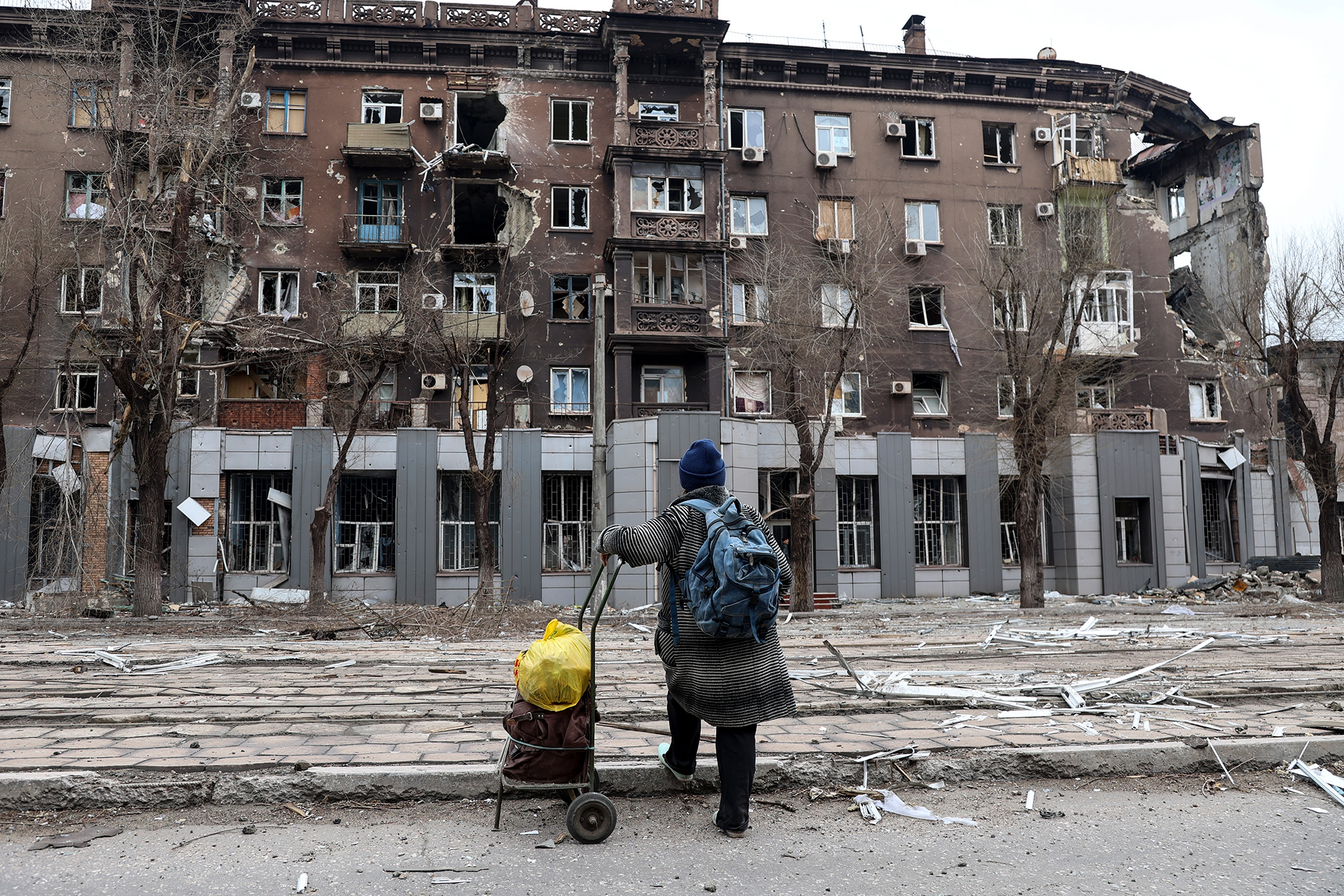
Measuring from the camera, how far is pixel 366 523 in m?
25.7

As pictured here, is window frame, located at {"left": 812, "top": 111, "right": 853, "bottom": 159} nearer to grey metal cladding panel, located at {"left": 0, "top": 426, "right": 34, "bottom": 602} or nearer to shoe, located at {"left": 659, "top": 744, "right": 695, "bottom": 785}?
grey metal cladding panel, located at {"left": 0, "top": 426, "right": 34, "bottom": 602}

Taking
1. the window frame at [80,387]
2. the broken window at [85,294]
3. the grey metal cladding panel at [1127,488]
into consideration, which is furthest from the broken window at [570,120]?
the grey metal cladding panel at [1127,488]

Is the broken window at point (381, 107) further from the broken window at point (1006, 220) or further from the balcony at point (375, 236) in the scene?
the broken window at point (1006, 220)

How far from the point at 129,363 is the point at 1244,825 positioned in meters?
18.4

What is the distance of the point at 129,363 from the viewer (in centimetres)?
1695

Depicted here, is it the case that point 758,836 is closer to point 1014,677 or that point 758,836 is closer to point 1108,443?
point 1014,677

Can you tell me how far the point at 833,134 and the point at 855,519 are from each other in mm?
12538

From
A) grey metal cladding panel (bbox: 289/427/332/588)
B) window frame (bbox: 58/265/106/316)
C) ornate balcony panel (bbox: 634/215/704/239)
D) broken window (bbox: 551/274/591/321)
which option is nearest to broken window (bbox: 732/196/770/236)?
ornate balcony panel (bbox: 634/215/704/239)

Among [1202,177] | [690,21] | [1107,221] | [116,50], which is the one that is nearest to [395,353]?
[116,50]

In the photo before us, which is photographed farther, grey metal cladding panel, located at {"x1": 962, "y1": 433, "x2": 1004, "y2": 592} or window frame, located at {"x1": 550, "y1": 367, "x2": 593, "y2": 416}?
grey metal cladding panel, located at {"x1": 962, "y1": 433, "x2": 1004, "y2": 592}

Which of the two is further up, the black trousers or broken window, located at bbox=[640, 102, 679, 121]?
broken window, located at bbox=[640, 102, 679, 121]

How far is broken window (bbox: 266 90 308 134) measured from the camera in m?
27.2

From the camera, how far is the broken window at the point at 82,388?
1012 inches

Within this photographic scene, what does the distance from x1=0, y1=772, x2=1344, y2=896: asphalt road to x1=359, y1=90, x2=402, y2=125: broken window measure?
1042 inches
